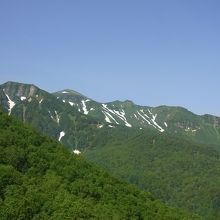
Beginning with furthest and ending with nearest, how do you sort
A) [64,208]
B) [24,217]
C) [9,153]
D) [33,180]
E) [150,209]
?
[150,209] < [9,153] < [33,180] < [64,208] < [24,217]

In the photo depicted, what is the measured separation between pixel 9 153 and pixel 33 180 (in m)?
10.8

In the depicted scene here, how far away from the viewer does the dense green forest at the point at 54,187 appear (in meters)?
95.4

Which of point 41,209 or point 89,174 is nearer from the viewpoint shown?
point 41,209

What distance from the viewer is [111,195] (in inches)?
4838

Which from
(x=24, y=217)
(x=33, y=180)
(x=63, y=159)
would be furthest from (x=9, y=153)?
(x=24, y=217)

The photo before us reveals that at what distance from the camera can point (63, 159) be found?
5276 inches

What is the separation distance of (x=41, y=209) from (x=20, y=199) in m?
4.64

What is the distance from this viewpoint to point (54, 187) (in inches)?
4355

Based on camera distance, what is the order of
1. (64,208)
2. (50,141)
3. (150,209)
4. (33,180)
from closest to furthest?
(64,208)
(33,180)
(150,209)
(50,141)

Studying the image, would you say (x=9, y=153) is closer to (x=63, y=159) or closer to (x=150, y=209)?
(x=63, y=159)

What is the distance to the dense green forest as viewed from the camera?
95.4 m

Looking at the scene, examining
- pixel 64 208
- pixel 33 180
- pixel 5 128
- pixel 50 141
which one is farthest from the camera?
pixel 50 141

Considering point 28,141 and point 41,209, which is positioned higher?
point 28,141

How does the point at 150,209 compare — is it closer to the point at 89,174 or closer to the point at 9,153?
the point at 89,174
